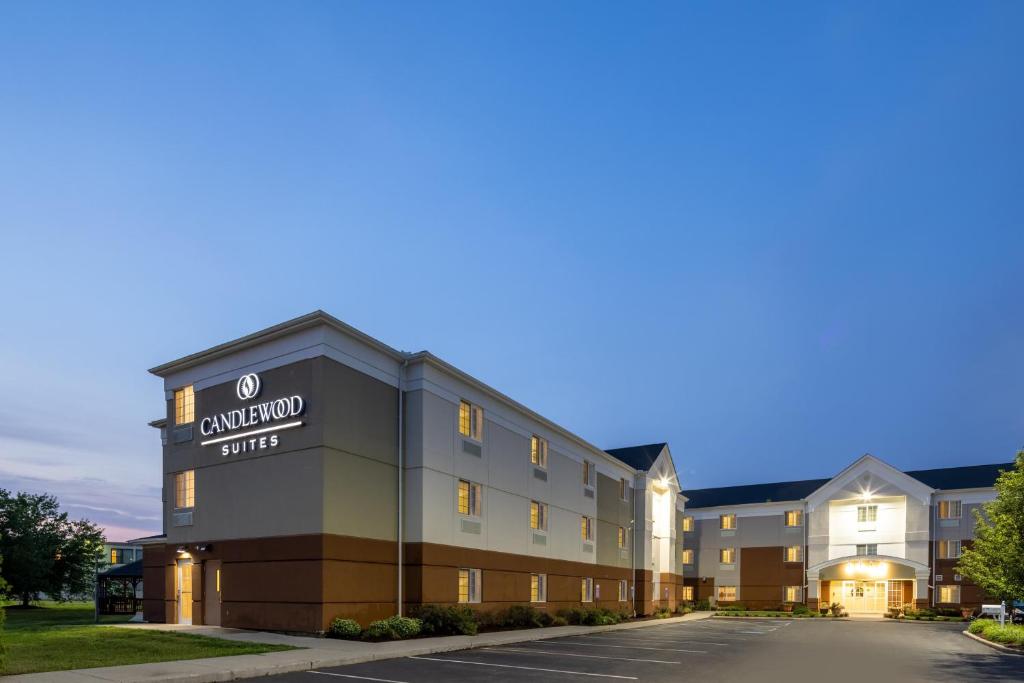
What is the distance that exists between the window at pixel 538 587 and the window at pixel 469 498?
6172 mm

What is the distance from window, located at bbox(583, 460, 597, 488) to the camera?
4081 centimetres

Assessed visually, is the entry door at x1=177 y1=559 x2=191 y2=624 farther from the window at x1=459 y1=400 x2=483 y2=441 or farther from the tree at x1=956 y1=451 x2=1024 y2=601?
the tree at x1=956 y1=451 x2=1024 y2=601

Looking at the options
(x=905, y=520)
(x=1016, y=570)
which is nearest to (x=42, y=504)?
(x=1016, y=570)

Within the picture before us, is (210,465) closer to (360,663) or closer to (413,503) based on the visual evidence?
(413,503)

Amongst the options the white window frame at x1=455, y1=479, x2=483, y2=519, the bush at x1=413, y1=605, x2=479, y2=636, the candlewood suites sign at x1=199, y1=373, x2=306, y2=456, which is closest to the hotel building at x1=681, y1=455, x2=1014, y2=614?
the white window frame at x1=455, y1=479, x2=483, y2=519

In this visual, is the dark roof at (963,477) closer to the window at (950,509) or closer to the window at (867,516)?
the window at (950,509)

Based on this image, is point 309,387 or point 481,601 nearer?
point 309,387

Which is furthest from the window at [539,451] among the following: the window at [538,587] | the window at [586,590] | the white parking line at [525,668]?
the white parking line at [525,668]

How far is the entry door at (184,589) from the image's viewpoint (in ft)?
85.9

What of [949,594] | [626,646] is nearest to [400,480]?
[626,646]

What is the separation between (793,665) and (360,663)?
1165 cm

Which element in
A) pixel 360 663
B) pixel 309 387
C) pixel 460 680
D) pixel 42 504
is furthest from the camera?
pixel 42 504

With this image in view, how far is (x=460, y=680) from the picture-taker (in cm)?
1534

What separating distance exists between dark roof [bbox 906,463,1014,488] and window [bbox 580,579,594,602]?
32.3 m
